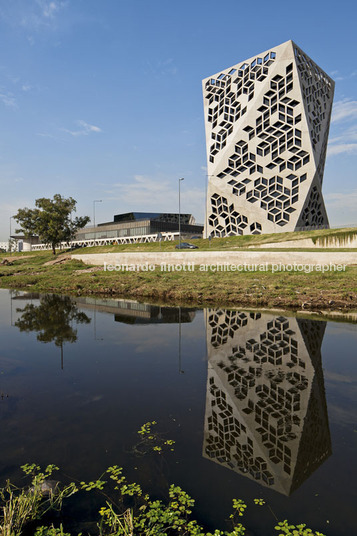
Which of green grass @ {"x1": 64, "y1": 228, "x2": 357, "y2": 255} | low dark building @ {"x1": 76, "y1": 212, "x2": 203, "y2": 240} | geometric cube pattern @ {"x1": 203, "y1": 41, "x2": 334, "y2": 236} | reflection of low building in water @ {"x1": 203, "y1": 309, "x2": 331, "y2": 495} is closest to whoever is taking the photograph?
reflection of low building in water @ {"x1": 203, "y1": 309, "x2": 331, "y2": 495}

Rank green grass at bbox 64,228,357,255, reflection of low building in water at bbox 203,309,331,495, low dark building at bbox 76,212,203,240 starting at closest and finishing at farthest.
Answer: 1. reflection of low building in water at bbox 203,309,331,495
2. green grass at bbox 64,228,357,255
3. low dark building at bbox 76,212,203,240

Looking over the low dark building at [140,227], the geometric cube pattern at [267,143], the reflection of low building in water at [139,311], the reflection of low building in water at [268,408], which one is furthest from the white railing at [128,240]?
the reflection of low building in water at [268,408]

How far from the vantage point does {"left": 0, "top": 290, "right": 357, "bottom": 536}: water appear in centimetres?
430

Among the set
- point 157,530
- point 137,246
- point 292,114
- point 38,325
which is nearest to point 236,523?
point 157,530

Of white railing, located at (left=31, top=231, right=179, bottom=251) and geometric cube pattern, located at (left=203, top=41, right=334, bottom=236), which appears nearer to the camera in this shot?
geometric cube pattern, located at (left=203, top=41, right=334, bottom=236)

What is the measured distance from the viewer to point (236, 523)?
371cm

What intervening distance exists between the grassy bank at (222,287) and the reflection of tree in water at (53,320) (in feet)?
19.7

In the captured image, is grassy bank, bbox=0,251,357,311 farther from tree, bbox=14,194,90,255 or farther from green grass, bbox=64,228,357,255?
tree, bbox=14,194,90,255

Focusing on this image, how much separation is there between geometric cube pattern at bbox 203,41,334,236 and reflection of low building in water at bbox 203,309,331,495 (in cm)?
4890

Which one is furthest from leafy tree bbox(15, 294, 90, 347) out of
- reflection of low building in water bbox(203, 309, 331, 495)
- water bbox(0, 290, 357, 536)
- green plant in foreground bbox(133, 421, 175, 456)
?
green plant in foreground bbox(133, 421, 175, 456)

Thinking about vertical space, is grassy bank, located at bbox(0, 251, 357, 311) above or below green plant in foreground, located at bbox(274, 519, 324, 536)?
above

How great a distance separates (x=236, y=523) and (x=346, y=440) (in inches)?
107

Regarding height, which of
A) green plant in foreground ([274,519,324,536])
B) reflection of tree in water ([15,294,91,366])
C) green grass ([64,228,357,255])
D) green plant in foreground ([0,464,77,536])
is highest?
green grass ([64,228,357,255])

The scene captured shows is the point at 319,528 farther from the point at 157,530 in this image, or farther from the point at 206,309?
the point at 206,309
